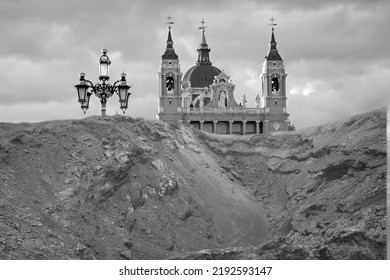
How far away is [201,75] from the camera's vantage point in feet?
339

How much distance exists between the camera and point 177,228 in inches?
1316

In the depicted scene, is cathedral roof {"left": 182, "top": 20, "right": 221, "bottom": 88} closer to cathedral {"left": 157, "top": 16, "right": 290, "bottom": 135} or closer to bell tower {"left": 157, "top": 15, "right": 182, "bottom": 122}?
cathedral {"left": 157, "top": 16, "right": 290, "bottom": 135}

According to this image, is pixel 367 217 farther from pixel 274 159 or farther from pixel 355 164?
pixel 274 159

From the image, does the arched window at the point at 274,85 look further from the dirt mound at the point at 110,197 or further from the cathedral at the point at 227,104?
the dirt mound at the point at 110,197

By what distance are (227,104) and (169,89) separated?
6.49 m

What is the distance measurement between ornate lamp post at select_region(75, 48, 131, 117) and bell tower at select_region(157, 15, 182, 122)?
56.6 metres

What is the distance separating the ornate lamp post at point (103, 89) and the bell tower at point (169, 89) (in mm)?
56585

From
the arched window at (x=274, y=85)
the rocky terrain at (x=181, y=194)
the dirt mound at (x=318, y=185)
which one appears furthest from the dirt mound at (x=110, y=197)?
the arched window at (x=274, y=85)

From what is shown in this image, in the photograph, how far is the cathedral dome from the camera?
4035 inches

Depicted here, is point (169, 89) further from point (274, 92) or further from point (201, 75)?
point (201, 75)

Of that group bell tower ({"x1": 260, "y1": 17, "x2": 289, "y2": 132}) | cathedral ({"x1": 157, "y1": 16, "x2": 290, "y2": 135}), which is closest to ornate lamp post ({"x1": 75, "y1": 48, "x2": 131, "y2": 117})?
cathedral ({"x1": 157, "y1": 16, "x2": 290, "y2": 135})

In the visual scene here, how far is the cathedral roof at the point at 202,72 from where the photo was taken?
102562mm

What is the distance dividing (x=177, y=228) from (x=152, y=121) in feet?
31.4

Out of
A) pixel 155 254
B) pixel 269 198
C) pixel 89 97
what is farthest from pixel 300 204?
pixel 89 97
